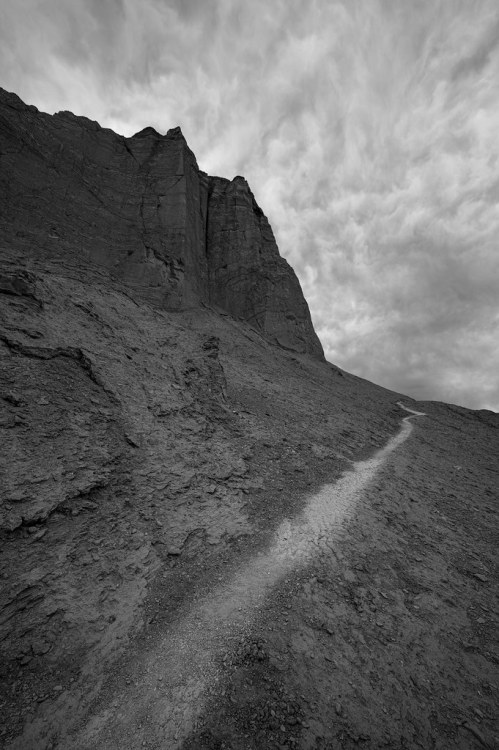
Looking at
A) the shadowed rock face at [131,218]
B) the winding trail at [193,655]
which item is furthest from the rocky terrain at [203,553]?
the shadowed rock face at [131,218]

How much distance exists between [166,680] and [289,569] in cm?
412

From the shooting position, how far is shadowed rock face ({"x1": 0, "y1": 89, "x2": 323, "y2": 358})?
24578 millimetres

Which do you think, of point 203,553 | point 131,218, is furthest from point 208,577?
point 131,218

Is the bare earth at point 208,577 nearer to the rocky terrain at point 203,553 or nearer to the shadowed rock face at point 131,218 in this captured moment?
the rocky terrain at point 203,553

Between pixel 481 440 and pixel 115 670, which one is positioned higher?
pixel 481 440

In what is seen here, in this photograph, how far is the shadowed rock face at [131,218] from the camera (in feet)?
80.6

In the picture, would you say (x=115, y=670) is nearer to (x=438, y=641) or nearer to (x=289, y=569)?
(x=289, y=569)

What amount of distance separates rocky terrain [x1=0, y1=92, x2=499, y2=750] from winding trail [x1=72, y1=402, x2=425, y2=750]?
3cm

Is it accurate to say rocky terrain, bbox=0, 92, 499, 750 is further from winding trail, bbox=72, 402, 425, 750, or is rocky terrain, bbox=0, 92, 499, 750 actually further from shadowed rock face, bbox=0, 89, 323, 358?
shadowed rock face, bbox=0, 89, 323, 358

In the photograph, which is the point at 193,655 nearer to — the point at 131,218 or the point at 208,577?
the point at 208,577

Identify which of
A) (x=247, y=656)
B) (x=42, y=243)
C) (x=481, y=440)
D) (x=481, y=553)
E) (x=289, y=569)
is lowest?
(x=247, y=656)

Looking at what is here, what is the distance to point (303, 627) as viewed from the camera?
6.86 m

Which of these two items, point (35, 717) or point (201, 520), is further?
point (201, 520)

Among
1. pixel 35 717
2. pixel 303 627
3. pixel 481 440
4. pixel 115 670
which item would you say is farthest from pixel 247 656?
pixel 481 440
